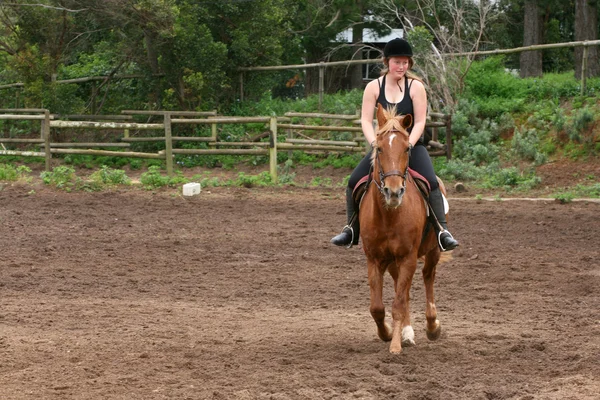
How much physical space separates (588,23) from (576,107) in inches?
229

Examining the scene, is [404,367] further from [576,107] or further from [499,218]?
[576,107]

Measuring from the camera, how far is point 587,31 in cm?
2480

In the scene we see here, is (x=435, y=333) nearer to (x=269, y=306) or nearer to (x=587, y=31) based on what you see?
(x=269, y=306)

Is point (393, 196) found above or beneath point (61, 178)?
above

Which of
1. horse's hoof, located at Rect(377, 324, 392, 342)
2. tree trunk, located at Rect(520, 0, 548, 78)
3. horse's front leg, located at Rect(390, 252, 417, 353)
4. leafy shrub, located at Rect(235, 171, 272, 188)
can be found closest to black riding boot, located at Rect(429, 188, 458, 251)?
horse's front leg, located at Rect(390, 252, 417, 353)

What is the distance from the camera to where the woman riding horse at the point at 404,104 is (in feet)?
22.9

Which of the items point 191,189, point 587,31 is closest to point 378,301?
point 191,189

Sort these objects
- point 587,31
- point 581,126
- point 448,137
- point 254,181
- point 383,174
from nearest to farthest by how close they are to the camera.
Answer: point 383,174, point 254,181, point 581,126, point 448,137, point 587,31

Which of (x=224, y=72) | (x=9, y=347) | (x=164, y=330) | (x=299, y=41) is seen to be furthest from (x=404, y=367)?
(x=299, y=41)

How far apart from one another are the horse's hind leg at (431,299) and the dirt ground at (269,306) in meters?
0.11

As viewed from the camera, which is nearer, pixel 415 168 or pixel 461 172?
pixel 415 168

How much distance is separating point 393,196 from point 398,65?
49.7 inches

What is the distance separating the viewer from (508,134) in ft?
69.7

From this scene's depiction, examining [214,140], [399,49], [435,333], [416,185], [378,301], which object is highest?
[399,49]
